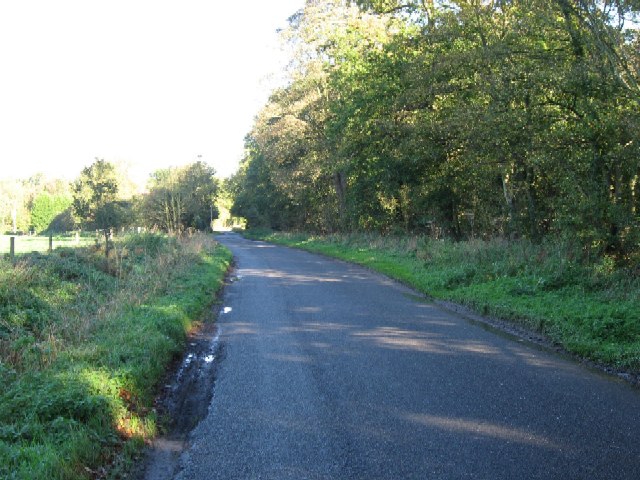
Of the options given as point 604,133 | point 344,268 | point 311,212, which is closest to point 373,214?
point 344,268

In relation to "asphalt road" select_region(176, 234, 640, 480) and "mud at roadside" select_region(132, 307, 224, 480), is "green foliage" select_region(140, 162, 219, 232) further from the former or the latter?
"asphalt road" select_region(176, 234, 640, 480)

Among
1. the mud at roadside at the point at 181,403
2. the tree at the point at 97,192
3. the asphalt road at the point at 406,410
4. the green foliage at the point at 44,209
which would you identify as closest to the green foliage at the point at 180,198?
the tree at the point at 97,192

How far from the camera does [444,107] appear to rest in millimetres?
21891

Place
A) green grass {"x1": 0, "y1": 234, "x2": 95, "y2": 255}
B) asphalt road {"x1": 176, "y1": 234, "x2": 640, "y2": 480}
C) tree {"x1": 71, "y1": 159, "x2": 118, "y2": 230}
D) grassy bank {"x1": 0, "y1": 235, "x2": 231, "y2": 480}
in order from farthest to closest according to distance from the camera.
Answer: tree {"x1": 71, "y1": 159, "x2": 118, "y2": 230}
green grass {"x1": 0, "y1": 234, "x2": 95, "y2": 255}
grassy bank {"x1": 0, "y1": 235, "x2": 231, "y2": 480}
asphalt road {"x1": 176, "y1": 234, "x2": 640, "y2": 480}

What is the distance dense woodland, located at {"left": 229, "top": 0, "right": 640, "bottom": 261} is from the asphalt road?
6.16m

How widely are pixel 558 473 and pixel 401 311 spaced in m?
7.85

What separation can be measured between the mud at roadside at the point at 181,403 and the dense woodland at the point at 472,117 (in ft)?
30.3

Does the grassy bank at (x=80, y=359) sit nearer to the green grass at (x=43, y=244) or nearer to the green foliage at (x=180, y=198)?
the green grass at (x=43, y=244)

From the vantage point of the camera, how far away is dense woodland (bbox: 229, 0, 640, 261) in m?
12.9

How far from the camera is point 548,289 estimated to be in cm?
1220

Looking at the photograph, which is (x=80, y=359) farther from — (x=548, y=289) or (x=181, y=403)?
(x=548, y=289)

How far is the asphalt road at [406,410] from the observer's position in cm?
462

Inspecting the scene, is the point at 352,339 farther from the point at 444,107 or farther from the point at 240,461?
the point at 444,107

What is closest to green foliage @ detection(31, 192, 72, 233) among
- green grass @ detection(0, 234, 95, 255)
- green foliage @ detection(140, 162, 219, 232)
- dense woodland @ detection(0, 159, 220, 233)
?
dense woodland @ detection(0, 159, 220, 233)
